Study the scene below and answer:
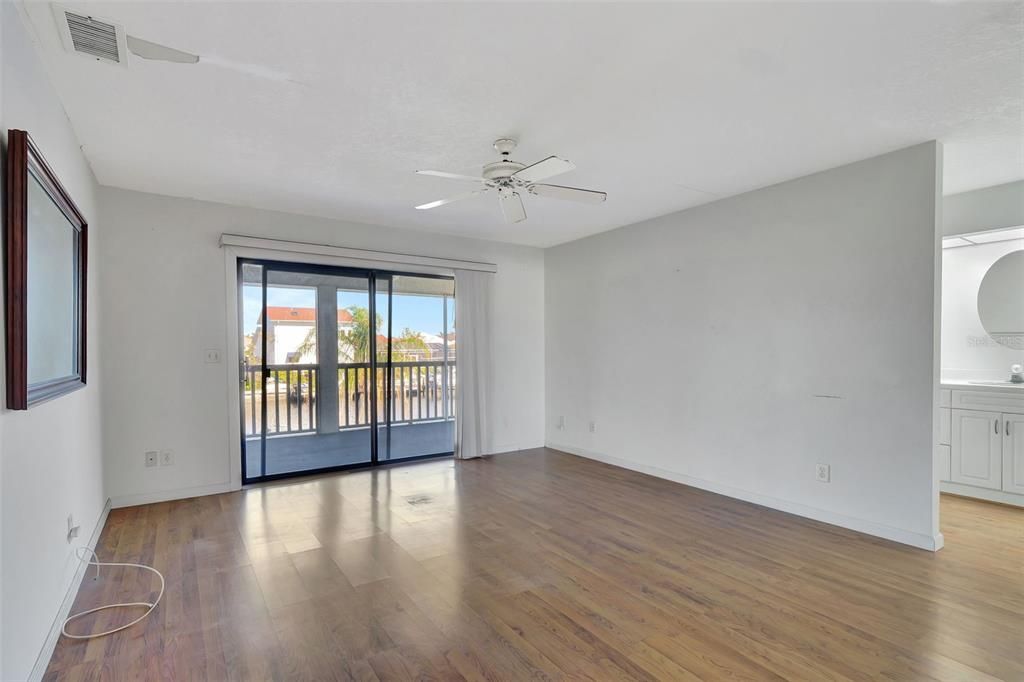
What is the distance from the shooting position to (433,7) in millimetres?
1741

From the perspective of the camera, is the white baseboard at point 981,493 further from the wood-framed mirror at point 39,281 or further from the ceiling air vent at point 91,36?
the ceiling air vent at point 91,36

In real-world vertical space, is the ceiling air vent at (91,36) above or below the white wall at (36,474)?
above

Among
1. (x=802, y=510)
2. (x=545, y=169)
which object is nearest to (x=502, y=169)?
(x=545, y=169)

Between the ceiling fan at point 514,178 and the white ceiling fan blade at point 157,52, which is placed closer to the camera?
the white ceiling fan blade at point 157,52

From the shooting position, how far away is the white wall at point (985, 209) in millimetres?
3711

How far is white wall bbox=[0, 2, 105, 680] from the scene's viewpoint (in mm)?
1574

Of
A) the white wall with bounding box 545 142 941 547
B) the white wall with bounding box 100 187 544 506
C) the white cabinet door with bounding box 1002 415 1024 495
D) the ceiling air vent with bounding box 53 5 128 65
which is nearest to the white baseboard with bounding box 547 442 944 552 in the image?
the white wall with bounding box 545 142 941 547

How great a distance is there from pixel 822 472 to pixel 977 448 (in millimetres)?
1500

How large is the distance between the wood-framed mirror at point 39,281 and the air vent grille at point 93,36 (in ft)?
1.55

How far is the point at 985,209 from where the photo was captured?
153 inches

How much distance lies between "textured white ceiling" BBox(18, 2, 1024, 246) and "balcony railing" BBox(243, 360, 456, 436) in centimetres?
180

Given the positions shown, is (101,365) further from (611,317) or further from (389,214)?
(611,317)

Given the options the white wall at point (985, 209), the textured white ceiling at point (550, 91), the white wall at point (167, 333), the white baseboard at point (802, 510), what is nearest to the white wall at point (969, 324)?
the white wall at point (985, 209)

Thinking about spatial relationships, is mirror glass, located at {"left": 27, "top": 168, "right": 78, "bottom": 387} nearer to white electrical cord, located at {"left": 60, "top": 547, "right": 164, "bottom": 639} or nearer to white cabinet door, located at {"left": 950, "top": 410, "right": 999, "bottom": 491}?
white electrical cord, located at {"left": 60, "top": 547, "right": 164, "bottom": 639}
